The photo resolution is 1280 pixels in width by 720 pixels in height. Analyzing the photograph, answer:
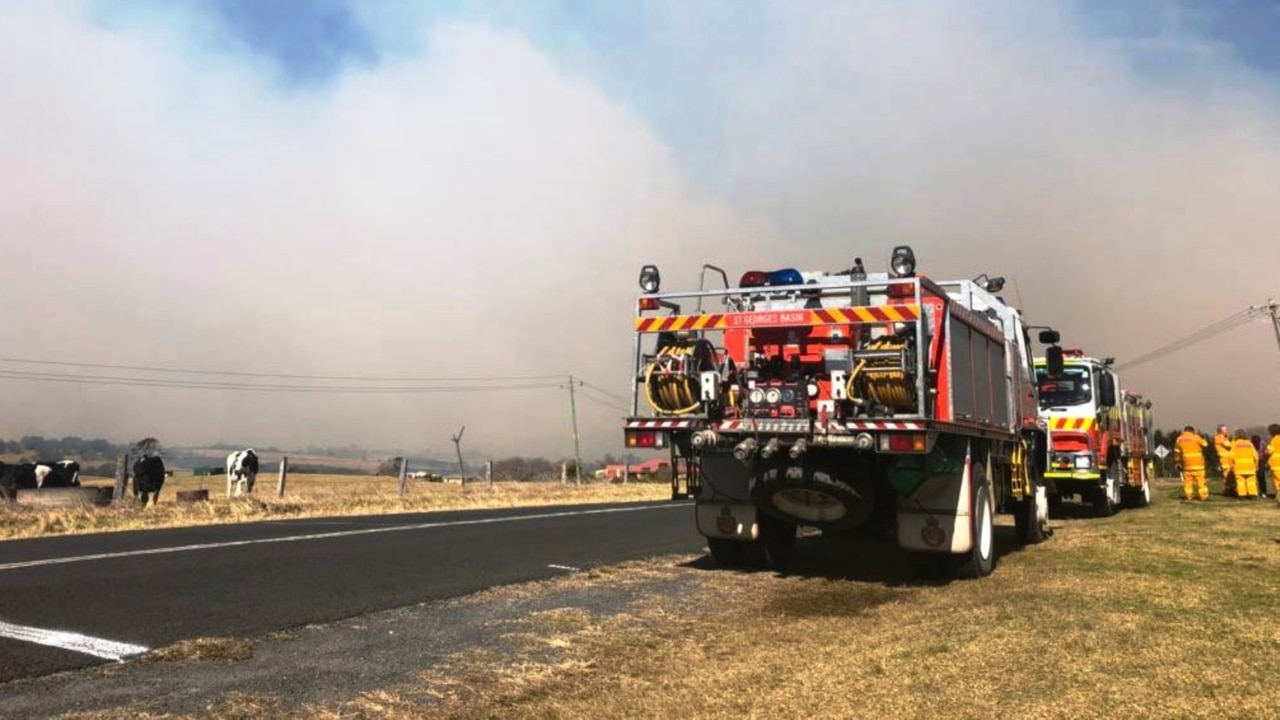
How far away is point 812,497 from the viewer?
345 inches

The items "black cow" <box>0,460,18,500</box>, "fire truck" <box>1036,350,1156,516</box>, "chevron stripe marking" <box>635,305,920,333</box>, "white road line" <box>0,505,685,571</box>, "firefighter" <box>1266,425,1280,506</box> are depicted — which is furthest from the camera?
"black cow" <box>0,460,18,500</box>

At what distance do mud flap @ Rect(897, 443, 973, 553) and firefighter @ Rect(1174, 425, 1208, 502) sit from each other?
16040 mm

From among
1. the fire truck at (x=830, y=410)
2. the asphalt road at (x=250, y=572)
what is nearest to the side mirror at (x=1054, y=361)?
the fire truck at (x=830, y=410)

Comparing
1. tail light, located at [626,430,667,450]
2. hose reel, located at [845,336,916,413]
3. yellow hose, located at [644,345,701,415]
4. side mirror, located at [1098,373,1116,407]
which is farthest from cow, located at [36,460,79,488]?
side mirror, located at [1098,373,1116,407]

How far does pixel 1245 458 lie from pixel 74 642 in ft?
A: 76.8

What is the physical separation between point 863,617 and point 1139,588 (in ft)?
8.20

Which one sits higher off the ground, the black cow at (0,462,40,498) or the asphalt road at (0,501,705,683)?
the black cow at (0,462,40,498)

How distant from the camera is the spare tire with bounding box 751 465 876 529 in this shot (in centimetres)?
852

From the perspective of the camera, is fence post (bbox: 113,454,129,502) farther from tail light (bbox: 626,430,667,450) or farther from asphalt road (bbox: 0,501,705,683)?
tail light (bbox: 626,430,667,450)

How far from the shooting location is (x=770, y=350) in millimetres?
8891

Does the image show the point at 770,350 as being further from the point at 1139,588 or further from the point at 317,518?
the point at 317,518

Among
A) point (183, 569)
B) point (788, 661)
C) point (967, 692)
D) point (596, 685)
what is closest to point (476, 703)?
point (596, 685)

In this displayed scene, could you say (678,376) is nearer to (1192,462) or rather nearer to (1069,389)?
(1069,389)

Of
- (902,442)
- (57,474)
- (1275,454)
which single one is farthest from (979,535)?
(57,474)
